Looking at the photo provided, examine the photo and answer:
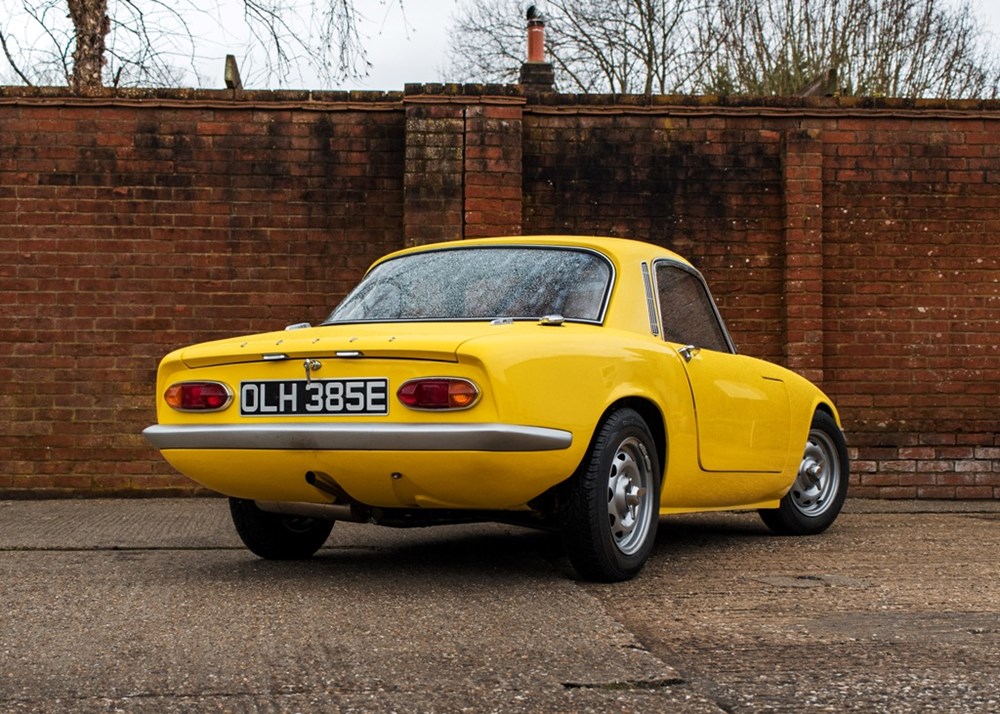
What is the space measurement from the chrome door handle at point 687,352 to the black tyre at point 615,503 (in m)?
0.56

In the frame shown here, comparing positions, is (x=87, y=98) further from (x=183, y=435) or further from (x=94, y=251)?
(x=183, y=435)

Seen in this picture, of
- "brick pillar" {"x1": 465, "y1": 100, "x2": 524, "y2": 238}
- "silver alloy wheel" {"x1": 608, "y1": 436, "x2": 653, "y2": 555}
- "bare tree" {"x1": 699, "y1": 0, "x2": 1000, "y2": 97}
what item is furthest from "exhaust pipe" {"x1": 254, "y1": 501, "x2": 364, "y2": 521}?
"bare tree" {"x1": 699, "y1": 0, "x2": 1000, "y2": 97}

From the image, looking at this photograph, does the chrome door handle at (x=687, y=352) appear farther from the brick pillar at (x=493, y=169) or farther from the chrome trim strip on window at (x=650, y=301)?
the brick pillar at (x=493, y=169)

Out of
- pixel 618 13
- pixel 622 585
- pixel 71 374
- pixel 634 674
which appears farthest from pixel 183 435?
pixel 618 13

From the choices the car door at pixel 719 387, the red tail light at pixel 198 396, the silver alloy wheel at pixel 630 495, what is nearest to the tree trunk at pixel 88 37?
the car door at pixel 719 387

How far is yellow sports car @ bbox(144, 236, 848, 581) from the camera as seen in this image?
4.45m

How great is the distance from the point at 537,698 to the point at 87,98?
293 inches

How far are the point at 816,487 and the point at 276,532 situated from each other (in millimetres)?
3029

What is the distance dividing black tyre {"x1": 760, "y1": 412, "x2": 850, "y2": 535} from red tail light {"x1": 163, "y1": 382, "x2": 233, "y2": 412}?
3186 mm

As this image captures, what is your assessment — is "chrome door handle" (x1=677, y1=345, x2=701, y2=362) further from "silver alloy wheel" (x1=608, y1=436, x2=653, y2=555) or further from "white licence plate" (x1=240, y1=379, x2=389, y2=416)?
"white licence plate" (x1=240, y1=379, x2=389, y2=416)

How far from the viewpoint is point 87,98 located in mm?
9297

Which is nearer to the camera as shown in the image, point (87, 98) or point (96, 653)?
point (96, 653)

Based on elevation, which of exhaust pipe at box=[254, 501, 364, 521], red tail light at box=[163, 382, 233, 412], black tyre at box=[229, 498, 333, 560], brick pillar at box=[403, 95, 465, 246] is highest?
brick pillar at box=[403, 95, 465, 246]

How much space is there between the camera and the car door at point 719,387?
5.64 metres
